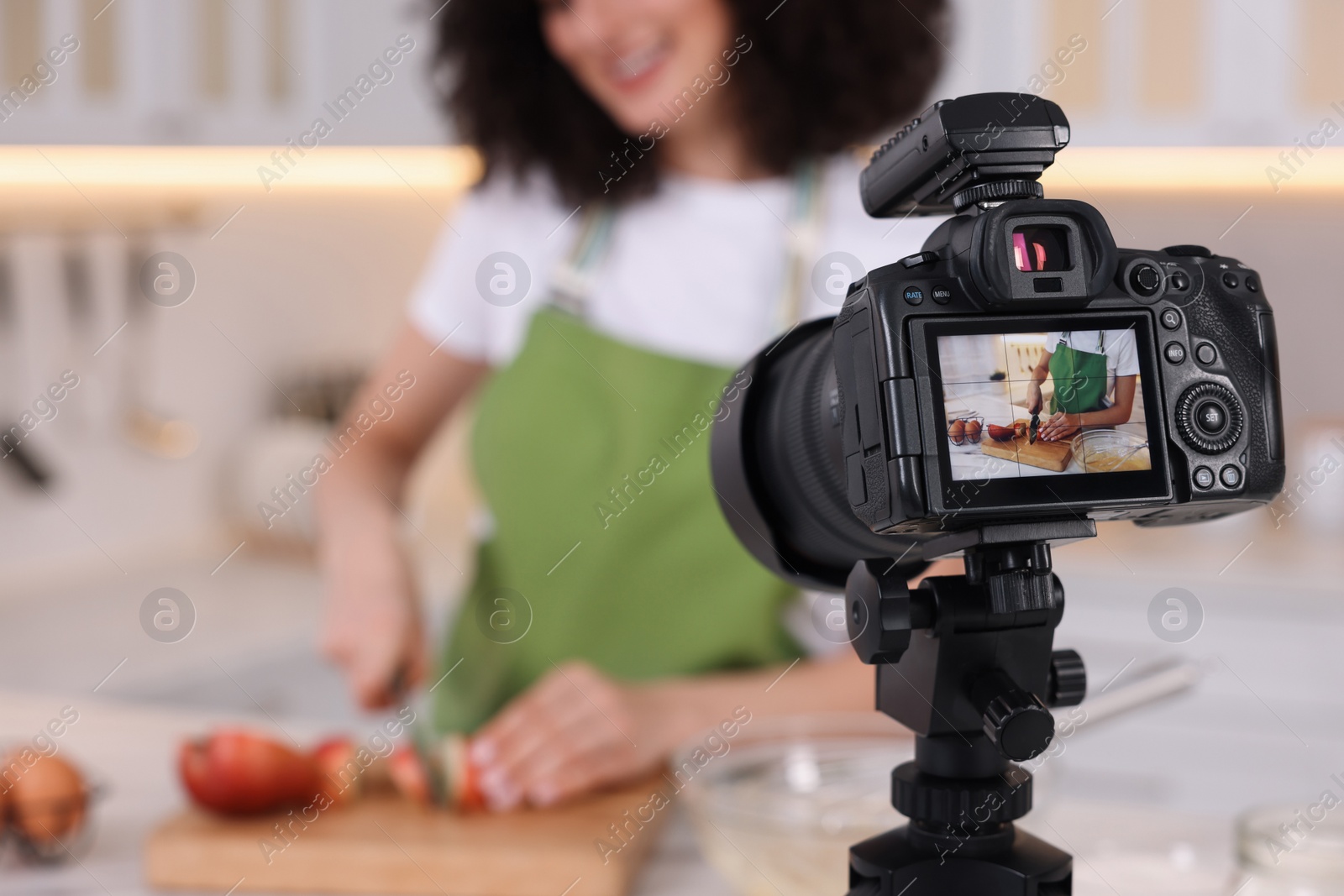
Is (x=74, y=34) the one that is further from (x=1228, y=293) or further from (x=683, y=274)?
(x=1228, y=293)

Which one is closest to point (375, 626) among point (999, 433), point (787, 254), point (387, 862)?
point (387, 862)

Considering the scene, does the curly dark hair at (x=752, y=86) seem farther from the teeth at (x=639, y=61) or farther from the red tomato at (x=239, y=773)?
the red tomato at (x=239, y=773)

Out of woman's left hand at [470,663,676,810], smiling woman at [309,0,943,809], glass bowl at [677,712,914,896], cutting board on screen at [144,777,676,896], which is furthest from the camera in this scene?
smiling woman at [309,0,943,809]

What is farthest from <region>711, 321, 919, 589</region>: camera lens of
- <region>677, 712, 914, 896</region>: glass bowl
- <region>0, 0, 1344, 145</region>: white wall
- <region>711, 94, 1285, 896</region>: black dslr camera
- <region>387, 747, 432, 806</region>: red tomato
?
<region>0, 0, 1344, 145</region>: white wall

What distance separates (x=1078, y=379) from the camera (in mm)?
461

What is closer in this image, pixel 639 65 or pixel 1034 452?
pixel 1034 452

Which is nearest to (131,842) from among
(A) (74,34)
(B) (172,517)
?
(A) (74,34)

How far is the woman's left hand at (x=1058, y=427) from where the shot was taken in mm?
457

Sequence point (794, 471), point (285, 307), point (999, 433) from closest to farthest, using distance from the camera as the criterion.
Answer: point (999, 433) → point (794, 471) → point (285, 307)

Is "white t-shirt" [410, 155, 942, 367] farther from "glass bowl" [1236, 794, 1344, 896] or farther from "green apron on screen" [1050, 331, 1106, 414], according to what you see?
"green apron on screen" [1050, 331, 1106, 414]

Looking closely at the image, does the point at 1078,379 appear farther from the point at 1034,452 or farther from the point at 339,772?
the point at 339,772

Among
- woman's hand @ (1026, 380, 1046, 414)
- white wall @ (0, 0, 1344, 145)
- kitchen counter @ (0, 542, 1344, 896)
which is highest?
white wall @ (0, 0, 1344, 145)

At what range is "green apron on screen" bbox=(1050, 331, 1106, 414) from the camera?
458 mm

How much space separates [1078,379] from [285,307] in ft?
7.93
